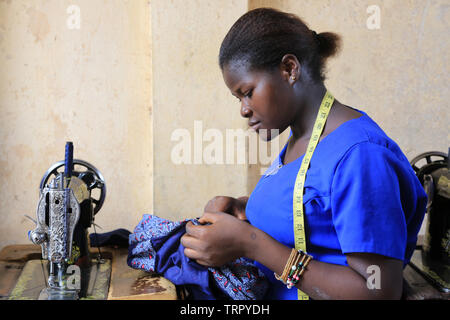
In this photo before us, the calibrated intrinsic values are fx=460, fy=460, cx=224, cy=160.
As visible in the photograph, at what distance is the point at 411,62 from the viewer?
3178 mm

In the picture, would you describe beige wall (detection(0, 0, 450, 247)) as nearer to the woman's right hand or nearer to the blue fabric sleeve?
the woman's right hand

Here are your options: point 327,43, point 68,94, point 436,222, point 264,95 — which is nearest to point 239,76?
point 264,95

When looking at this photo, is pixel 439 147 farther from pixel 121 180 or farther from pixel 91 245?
pixel 91 245

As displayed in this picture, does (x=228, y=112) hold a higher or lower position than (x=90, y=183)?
higher

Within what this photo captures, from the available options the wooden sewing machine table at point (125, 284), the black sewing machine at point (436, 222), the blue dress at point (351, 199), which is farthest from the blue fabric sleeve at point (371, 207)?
the black sewing machine at point (436, 222)

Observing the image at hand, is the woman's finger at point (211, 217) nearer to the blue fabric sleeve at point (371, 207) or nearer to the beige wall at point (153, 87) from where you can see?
the blue fabric sleeve at point (371, 207)

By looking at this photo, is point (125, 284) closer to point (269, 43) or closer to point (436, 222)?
point (269, 43)

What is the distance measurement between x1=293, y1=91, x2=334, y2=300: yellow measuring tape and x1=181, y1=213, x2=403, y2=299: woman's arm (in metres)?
0.06

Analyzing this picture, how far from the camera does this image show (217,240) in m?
1.41

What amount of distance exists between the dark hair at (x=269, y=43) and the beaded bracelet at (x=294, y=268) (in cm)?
58

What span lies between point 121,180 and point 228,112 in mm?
901

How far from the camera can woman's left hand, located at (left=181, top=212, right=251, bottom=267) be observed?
1386 millimetres

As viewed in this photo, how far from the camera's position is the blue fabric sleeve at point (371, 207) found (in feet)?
3.90

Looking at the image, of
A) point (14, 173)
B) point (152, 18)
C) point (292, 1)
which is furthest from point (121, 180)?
point (292, 1)
